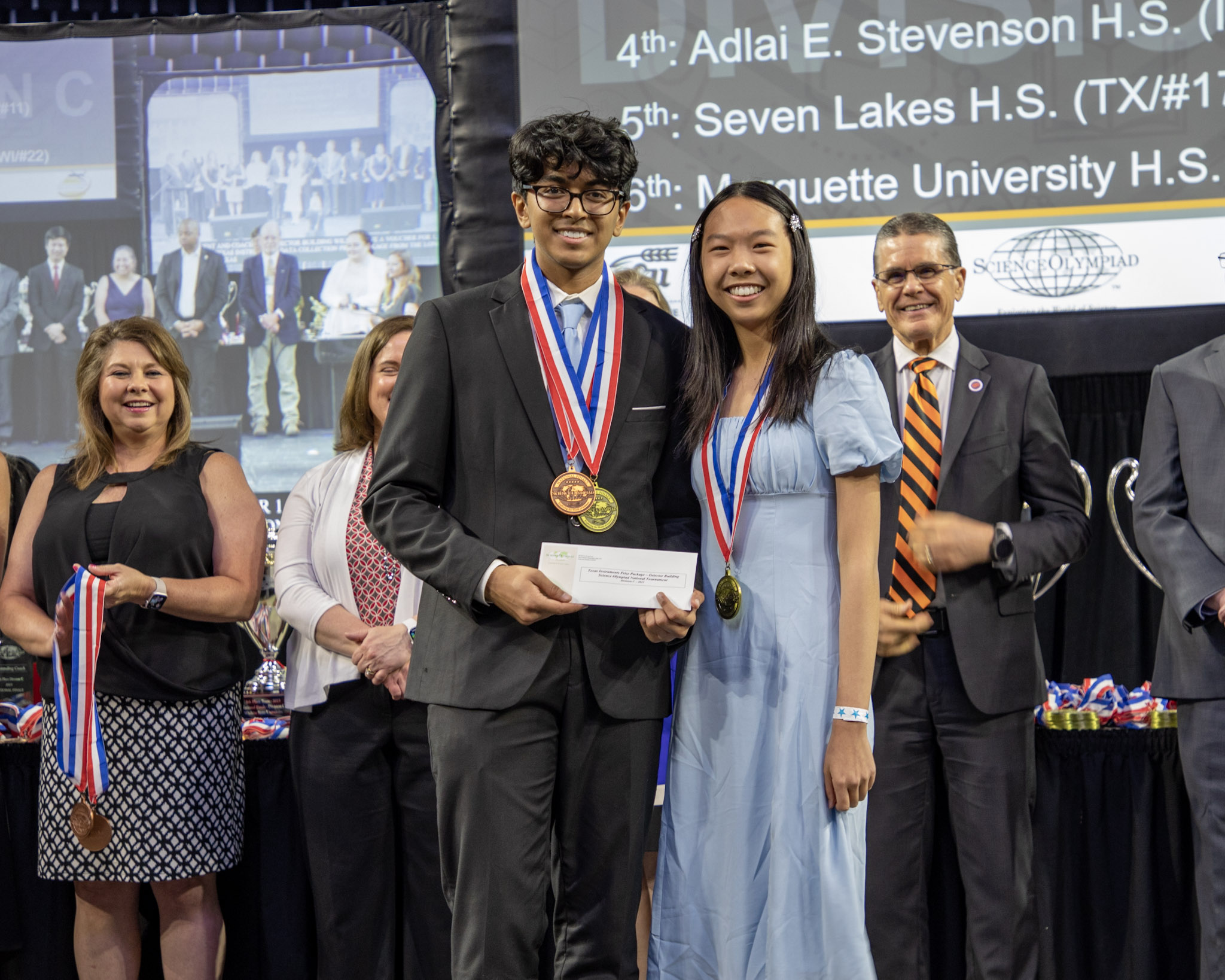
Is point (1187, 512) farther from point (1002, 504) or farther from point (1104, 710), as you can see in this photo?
point (1104, 710)

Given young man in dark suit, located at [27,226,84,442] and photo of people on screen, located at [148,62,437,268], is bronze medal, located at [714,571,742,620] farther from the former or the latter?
young man in dark suit, located at [27,226,84,442]

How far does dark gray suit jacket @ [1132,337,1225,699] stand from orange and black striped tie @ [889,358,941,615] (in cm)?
50

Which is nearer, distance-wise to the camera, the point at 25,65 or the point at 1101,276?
the point at 1101,276

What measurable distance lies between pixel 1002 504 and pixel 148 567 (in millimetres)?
2083

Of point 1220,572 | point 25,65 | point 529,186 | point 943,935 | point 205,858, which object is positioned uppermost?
point 25,65

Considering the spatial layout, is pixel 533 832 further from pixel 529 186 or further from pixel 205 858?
pixel 205 858

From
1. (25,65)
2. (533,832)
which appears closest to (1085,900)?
(533,832)

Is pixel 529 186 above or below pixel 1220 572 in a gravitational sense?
above

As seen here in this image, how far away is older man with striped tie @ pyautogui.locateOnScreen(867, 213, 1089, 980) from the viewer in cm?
266

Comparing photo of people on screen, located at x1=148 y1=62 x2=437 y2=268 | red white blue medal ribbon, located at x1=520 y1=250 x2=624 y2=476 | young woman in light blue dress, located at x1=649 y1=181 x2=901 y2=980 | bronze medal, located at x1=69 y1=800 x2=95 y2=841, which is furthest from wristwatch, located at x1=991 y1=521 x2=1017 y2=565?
photo of people on screen, located at x1=148 y1=62 x2=437 y2=268

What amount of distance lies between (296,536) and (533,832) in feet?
5.05

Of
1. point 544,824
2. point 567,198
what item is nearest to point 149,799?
point 544,824

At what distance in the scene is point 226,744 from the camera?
114 inches

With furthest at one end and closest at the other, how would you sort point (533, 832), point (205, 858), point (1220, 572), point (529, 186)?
point (205, 858) < point (1220, 572) < point (529, 186) < point (533, 832)
